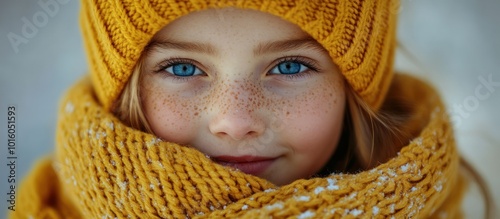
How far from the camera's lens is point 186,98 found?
94cm

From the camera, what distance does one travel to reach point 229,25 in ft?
2.87

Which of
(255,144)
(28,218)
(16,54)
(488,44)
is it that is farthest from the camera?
(488,44)

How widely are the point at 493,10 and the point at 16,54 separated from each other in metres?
1.58

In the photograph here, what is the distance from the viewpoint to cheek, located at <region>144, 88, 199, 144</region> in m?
0.94

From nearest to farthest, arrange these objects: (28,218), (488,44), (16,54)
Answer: (28,218), (16,54), (488,44)

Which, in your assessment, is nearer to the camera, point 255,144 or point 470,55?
→ point 255,144

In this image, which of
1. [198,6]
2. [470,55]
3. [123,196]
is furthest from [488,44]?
[123,196]

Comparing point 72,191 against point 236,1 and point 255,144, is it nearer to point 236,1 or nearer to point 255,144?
point 255,144

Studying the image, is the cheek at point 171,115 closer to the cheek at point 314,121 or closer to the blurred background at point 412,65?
the cheek at point 314,121

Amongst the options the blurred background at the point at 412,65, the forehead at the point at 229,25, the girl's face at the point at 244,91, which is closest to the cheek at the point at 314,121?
the girl's face at the point at 244,91

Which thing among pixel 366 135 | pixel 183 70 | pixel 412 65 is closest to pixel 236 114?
pixel 183 70

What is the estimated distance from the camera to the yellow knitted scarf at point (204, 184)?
0.86 metres

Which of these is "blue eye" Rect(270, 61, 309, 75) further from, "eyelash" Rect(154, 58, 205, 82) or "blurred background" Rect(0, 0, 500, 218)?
"blurred background" Rect(0, 0, 500, 218)

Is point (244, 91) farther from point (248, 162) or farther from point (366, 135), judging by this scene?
point (366, 135)
